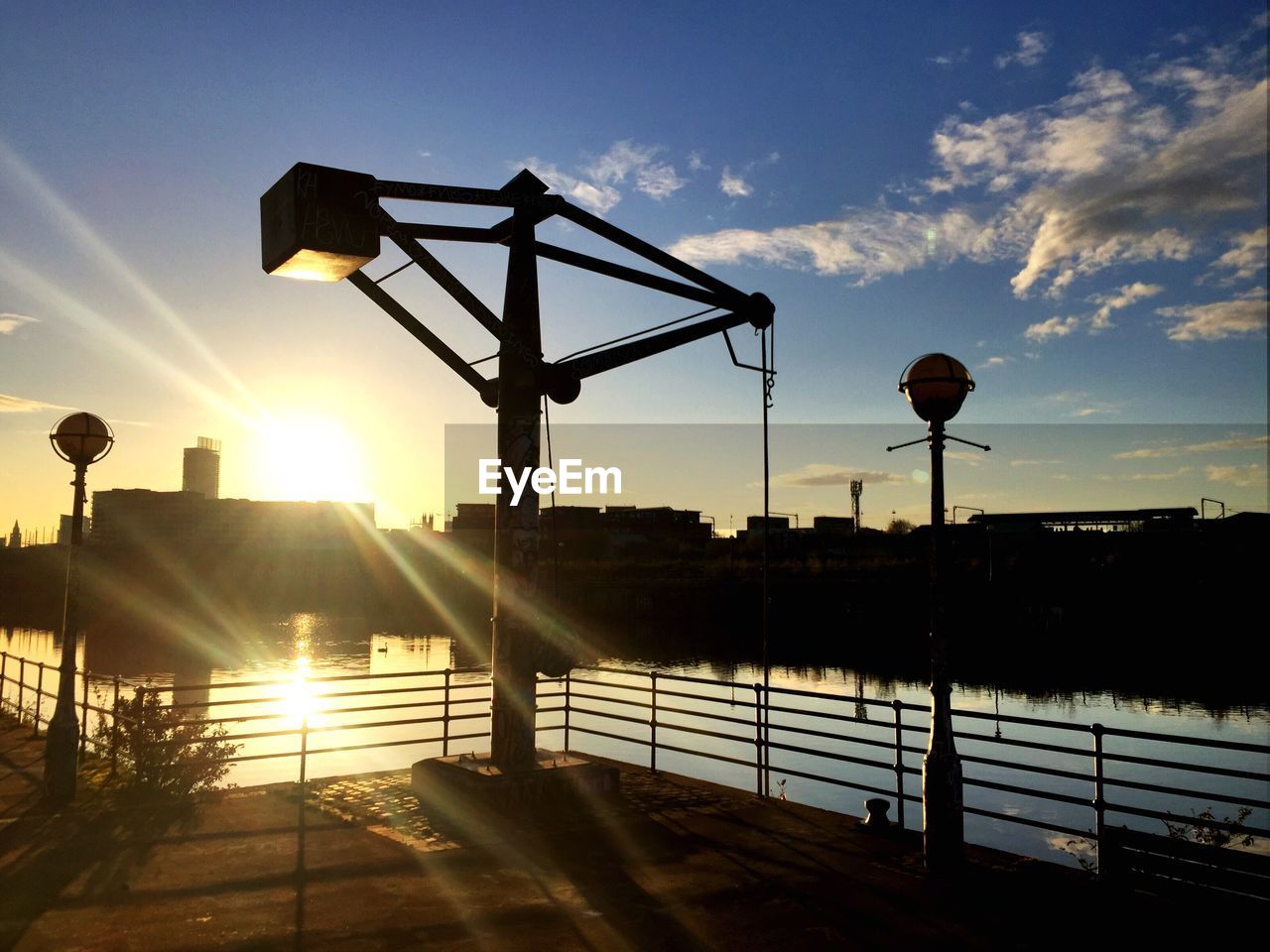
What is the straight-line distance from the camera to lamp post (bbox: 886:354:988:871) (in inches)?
354

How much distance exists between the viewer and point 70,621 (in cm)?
1319

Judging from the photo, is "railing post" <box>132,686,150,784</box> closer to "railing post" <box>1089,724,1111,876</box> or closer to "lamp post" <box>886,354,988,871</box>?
"lamp post" <box>886,354,988,871</box>

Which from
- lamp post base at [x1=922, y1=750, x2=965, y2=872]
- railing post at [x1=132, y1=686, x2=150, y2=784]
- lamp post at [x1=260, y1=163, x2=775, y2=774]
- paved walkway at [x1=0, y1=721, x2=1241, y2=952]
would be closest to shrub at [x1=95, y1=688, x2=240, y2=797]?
railing post at [x1=132, y1=686, x2=150, y2=784]

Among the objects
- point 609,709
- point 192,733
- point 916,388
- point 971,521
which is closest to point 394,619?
point 609,709

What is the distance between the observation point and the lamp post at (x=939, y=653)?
8.98 metres

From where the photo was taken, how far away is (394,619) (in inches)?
3652

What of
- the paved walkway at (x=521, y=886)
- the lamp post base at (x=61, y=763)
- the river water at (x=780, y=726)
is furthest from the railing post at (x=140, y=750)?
the river water at (x=780, y=726)

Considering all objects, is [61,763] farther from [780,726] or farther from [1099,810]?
[1099,810]

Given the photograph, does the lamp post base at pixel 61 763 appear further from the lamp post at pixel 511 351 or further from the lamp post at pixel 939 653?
the lamp post at pixel 939 653

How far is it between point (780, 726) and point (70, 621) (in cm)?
968

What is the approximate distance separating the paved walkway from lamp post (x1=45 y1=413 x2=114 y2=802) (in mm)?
679

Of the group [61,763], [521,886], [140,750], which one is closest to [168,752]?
[140,750]

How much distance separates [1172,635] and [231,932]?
2722 inches

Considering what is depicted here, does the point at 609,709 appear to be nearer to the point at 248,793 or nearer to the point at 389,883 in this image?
the point at 248,793
